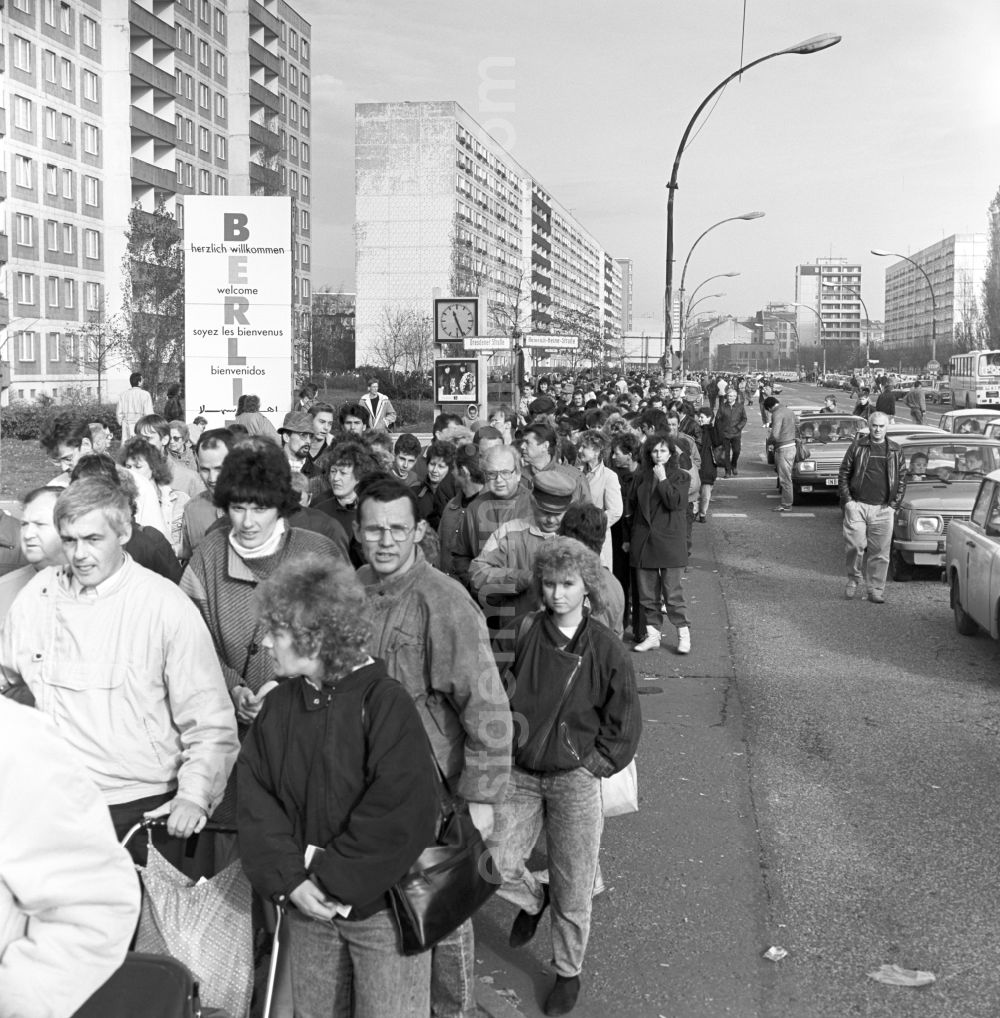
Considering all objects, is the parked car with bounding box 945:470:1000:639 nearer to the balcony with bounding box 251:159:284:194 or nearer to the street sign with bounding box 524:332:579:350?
the street sign with bounding box 524:332:579:350

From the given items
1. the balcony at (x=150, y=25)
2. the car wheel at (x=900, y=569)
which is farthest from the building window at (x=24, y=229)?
the car wheel at (x=900, y=569)

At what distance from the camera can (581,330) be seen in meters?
70.8

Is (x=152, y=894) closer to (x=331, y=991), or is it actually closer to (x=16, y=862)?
(x=331, y=991)

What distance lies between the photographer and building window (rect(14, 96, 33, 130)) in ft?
185

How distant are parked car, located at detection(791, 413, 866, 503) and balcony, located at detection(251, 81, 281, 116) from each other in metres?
62.4

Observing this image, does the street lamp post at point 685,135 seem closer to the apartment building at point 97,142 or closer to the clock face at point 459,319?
the clock face at point 459,319

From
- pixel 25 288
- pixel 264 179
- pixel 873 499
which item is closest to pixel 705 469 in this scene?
pixel 873 499

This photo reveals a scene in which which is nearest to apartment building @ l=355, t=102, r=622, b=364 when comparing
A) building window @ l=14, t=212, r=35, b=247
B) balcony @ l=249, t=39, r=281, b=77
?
balcony @ l=249, t=39, r=281, b=77

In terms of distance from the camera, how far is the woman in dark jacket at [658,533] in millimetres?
10156

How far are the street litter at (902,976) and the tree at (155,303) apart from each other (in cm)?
3963

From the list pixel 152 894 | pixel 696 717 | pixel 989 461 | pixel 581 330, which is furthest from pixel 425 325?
pixel 152 894

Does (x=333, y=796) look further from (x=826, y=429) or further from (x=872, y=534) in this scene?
(x=826, y=429)

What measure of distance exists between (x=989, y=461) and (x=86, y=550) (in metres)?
14.4

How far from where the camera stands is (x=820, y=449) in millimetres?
22734
